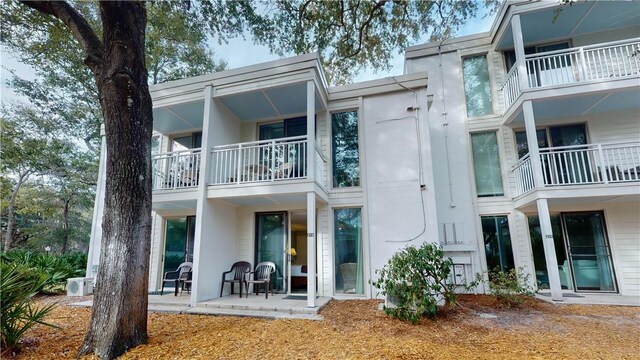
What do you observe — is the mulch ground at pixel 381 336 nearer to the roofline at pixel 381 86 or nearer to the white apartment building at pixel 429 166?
the white apartment building at pixel 429 166

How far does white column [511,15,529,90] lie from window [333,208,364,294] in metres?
5.36

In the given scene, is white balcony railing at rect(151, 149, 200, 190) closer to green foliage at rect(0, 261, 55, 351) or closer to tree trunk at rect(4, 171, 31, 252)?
green foliage at rect(0, 261, 55, 351)

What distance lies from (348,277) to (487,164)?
5.23 meters

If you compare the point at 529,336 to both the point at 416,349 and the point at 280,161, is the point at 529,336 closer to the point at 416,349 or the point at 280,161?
the point at 416,349

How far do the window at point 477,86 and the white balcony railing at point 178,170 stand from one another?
815 cm

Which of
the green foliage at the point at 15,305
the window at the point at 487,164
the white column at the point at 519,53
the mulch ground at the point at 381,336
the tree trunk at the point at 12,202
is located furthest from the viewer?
the tree trunk at the point at 12,202

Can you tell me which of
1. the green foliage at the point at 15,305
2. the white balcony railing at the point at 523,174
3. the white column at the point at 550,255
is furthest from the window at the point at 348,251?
the green foliage at the point at 15,305

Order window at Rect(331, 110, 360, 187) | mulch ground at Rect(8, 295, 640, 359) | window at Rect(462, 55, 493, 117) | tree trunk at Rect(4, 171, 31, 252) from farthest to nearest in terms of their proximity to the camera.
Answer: tree trunk at Rect(4, 171, 31, 252)
window at Rect(462, 55, 493, 117)
window at Rect(331, 110, 360, 187)
mulch ground at Rect(8, 295, 640, 359)

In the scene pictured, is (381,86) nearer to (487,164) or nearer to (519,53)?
(519,53)

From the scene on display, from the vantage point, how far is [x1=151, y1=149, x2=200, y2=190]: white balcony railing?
7.74 metres

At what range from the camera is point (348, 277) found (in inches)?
293

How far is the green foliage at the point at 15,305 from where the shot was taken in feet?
11.5

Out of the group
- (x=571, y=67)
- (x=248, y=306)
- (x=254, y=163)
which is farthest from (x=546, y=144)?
(x=248, y=306)

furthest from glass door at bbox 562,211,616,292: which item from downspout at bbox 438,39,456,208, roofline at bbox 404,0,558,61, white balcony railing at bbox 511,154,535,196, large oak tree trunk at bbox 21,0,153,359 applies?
large oak tree trunk at bbox 21,0,153,359
